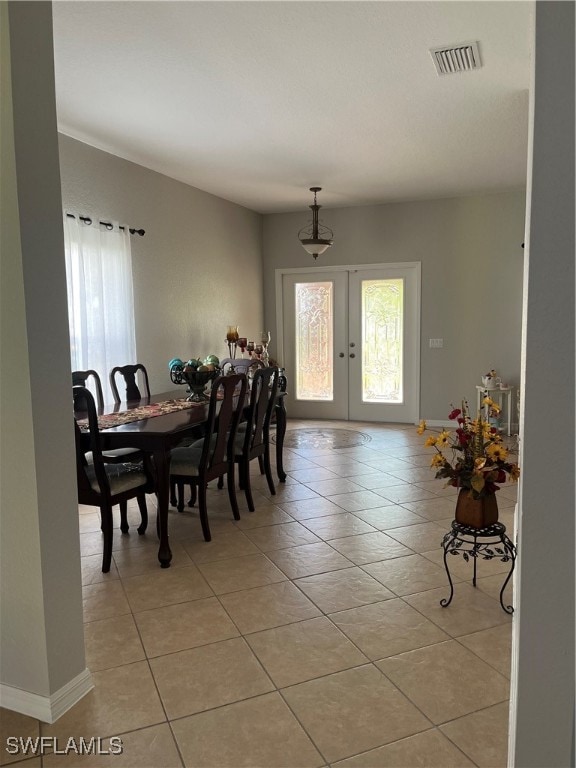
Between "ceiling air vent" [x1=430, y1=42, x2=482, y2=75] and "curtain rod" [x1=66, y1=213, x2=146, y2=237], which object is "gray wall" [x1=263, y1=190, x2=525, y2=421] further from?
"ceiling air vent" [x1=430, y1=42, x2=482, y2=75]

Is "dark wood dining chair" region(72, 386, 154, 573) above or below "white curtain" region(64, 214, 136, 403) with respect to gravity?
below

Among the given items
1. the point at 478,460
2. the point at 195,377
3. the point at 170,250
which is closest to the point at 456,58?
the point at 478,460

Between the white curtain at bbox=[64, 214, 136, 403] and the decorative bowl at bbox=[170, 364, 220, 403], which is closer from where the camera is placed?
the decorative bowl at bbox=[170, 364, 220, 403]

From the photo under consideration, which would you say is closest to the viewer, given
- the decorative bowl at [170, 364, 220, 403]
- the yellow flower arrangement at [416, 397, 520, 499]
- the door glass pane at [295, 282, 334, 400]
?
the yellow flower arrangement at [416, 397, 520, 499]

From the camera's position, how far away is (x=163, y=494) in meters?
3.13

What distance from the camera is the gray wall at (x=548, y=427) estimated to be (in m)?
1.17

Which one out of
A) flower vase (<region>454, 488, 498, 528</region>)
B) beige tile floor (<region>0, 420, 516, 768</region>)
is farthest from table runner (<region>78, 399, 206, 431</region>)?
flower vase (<region>454, 488, 498, 528</region>)

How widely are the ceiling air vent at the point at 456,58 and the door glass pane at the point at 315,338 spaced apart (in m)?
4.32

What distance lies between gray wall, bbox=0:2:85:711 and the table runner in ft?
4.17

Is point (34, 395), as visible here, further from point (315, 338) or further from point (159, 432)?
point (315, 338)

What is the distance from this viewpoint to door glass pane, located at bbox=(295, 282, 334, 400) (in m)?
7.62

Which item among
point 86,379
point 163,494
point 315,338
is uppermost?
point 315,338

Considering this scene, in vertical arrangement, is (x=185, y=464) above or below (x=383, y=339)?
below

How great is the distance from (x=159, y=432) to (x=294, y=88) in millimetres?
2250
